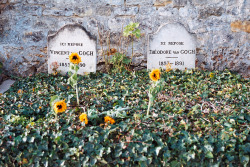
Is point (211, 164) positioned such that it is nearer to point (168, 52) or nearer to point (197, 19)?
point (168, 52)

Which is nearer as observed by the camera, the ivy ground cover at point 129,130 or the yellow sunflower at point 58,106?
the ivy ground cover at point 129,130

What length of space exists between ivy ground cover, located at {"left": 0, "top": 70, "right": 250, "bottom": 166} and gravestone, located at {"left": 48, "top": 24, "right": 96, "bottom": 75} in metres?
0.94

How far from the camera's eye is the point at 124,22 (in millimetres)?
4020

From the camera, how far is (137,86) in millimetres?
3092

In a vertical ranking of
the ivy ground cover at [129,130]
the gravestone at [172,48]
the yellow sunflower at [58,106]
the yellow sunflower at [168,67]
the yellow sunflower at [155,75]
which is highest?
the gravestone at [172,48]

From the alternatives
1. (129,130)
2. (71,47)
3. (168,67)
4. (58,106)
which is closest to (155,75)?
(129,130)

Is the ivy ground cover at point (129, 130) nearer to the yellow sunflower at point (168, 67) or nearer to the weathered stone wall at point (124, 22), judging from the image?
the yellow sunflower at point (168, 67)

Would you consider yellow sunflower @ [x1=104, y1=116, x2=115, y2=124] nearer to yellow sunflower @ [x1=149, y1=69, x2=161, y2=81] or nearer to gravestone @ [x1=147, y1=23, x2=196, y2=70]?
yellow sunflower @ [x1=149, y1=69, x2=161, y2=81]

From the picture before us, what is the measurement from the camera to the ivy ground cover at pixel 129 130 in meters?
1.83

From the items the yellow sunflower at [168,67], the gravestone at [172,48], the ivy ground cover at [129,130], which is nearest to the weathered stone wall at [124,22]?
the gravestone at [172,48]

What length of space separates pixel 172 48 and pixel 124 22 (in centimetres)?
91

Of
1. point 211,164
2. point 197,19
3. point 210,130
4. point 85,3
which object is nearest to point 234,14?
point 197,19

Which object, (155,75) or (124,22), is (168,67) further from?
(155,75)

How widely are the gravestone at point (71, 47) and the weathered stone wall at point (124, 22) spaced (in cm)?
46
